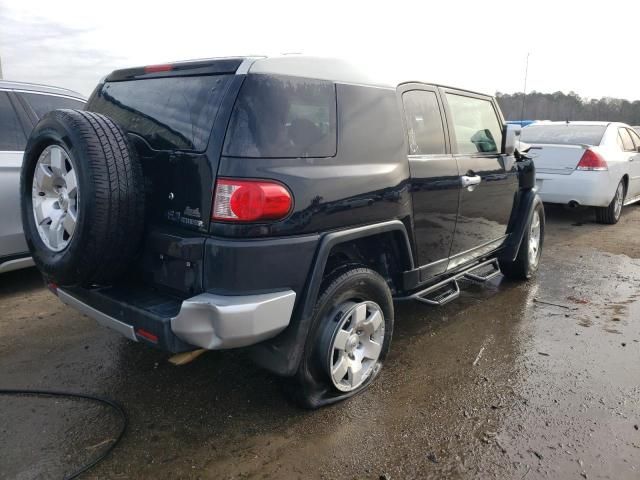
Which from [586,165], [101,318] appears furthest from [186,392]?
[586,165]

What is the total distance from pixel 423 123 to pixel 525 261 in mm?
2455

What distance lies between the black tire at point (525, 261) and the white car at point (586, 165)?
2.73m

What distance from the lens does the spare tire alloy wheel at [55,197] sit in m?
Result: 2.55

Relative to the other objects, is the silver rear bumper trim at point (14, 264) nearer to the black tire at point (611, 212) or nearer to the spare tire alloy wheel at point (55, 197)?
the spare tire alloy wheel at point (55, 197)

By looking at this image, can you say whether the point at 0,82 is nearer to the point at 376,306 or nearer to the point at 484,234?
the point at 376,306

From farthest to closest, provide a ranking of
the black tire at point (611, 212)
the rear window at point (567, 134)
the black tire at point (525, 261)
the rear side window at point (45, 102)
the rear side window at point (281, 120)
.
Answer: the black tire at point (611, 212) < the rear window at point (567, 134) < the black tire at point (525, 261) < the rear side window at point (45, 102) < the rear side window at point (281, 120)

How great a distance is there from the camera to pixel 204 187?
2439 millimetres

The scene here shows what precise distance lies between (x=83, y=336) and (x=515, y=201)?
3967 millimetres

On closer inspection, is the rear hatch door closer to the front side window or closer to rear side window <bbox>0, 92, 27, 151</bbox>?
the front side window

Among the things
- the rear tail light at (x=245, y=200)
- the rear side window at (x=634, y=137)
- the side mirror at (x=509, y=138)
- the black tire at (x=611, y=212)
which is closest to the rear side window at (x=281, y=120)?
the rear tail light at (x=245, y=200)

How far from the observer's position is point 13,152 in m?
4.44

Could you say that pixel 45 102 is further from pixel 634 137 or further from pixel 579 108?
pixel 579 108

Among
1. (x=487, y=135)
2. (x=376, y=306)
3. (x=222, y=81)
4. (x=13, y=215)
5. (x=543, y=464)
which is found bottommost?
(x=543, y=464)

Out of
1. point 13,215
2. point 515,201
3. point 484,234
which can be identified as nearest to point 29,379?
point 13,215
